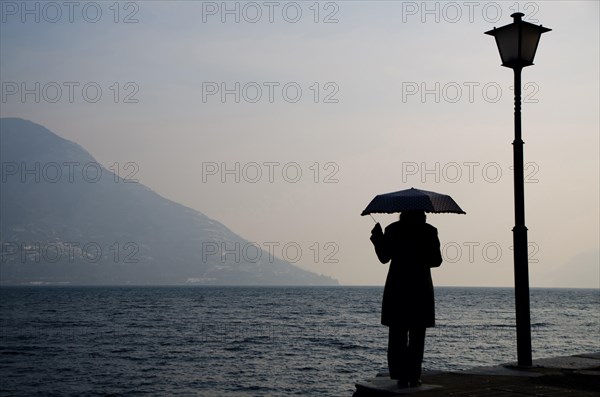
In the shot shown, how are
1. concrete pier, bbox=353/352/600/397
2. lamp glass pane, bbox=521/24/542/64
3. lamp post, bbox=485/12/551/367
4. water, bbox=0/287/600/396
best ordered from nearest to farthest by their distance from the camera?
concrete pier, bbox=353/352/600/397 → lamp post, bbox=485/12/551/367 → lamp glass pane, bbox=521/24/542/64 → water, bbox=0/287/600/396

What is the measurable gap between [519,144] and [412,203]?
3.34 m

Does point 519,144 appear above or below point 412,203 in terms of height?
above

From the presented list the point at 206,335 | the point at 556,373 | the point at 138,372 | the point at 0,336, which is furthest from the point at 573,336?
the point at 556,373

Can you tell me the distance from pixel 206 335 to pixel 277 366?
20.3 metres

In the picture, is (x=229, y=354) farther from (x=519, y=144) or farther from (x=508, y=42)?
(x=508, y=42)

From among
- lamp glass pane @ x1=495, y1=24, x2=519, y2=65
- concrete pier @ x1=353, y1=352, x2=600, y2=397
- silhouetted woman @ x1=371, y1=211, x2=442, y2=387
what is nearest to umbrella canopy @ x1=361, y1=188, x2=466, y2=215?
silhouetted woman @ x1=371, y1=211, x2=442, y2=387

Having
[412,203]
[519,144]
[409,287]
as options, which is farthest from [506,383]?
[519,144]

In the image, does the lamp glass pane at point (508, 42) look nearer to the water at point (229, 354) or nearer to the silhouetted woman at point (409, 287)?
the silhouetted woman at point (409, 287)

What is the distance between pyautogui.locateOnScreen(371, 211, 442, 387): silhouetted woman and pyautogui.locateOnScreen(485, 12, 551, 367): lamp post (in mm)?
2497

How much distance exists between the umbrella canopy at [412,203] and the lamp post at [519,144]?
242 cm

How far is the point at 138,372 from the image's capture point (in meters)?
31.5

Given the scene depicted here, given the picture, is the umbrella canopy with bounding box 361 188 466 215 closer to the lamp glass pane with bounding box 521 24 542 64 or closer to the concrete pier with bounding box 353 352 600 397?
the concrete pier with bounding box 353 352 600 397

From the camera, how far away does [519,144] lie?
34.9 ft

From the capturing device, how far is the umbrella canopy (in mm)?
8062
